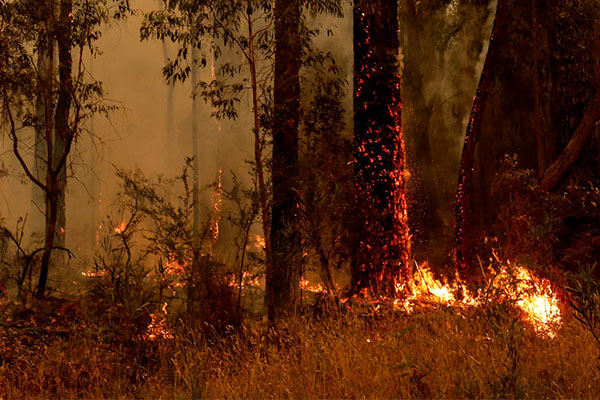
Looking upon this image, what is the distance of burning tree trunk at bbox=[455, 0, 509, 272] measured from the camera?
10.4 metres

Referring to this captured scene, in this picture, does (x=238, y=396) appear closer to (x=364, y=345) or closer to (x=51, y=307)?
(x=364, y=345)

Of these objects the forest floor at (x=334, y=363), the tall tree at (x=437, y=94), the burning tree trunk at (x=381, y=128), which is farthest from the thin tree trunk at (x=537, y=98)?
the forest floor at (x=334, y=363)

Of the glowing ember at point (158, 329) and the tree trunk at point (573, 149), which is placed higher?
the tree trunk at point (573, 149)

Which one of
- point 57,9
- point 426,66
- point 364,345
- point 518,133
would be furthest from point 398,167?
point 426,66

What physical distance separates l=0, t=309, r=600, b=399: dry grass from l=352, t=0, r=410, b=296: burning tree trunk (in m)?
2.10

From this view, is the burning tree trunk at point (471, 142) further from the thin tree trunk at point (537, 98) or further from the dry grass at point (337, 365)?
the dry grass at point (337, 365)

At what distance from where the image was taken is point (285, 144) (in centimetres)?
870

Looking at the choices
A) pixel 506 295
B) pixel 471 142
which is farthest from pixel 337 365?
pixel 471 142

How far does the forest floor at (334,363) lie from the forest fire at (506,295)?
180mm

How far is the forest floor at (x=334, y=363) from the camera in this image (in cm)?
420

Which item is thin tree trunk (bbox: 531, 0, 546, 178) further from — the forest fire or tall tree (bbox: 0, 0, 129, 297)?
tall tree (bbox: 0, 0, 129, 297)

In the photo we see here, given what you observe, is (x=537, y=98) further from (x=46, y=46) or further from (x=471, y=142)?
(x=46, y=46)

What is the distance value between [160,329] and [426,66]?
14.7 meters

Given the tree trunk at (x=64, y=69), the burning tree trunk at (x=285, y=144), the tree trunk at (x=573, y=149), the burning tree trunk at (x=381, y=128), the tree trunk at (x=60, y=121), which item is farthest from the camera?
the tree trunk at (x=64, y=69)
